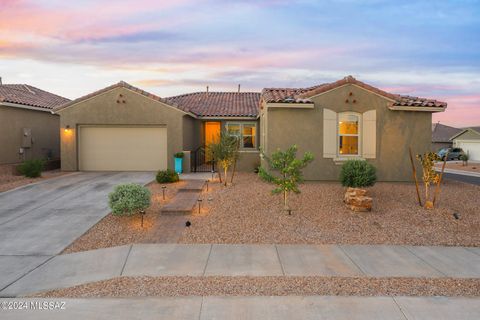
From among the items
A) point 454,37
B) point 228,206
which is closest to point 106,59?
point 228,206

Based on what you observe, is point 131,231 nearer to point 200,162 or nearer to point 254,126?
point 200,162

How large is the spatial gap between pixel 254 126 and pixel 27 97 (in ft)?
43.4

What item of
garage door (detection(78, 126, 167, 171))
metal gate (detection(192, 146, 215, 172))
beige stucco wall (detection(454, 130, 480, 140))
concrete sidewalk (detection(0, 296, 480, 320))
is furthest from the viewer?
beige stucco wall (detection(454, 130, 480, 140))

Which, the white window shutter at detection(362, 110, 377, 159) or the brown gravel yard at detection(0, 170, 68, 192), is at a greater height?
the white window shutter at detection(362, 110, 377, 159)

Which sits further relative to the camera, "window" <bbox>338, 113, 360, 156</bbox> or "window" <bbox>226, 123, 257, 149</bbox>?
"window" <bbox>226, 123, 257, 149</bbox>

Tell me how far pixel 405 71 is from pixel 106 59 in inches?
697

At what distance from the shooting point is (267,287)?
566cm

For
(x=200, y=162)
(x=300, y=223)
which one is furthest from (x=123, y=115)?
(x=300, y=223)

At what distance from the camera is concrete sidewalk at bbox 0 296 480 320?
4.79 meters

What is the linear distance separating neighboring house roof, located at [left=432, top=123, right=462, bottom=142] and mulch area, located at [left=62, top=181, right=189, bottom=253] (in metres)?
53.4

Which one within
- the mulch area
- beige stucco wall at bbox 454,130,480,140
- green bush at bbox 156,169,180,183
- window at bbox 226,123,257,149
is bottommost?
the mulch area

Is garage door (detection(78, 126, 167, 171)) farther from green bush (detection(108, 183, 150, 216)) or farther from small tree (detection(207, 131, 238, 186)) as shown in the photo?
green bush (detection(108, 183, 150, 216))

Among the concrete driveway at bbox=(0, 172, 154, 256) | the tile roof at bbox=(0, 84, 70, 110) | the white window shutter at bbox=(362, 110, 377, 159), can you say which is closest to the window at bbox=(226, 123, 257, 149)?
the concrete driveway at bbox=(0, 172, 154, 256)

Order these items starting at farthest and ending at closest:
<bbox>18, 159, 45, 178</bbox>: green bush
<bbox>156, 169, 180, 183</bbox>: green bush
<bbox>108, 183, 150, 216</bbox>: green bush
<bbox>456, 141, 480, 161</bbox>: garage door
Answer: <bbox>456, 141, 480, 161</bbox>: garage door
<bbox>18, 159, 45, 178</bbox>: green bush
<bbox>156, 169, 180, 183</bbox>: green bush
<bbox>108, 183, 150, 216</bbox>: green bush
